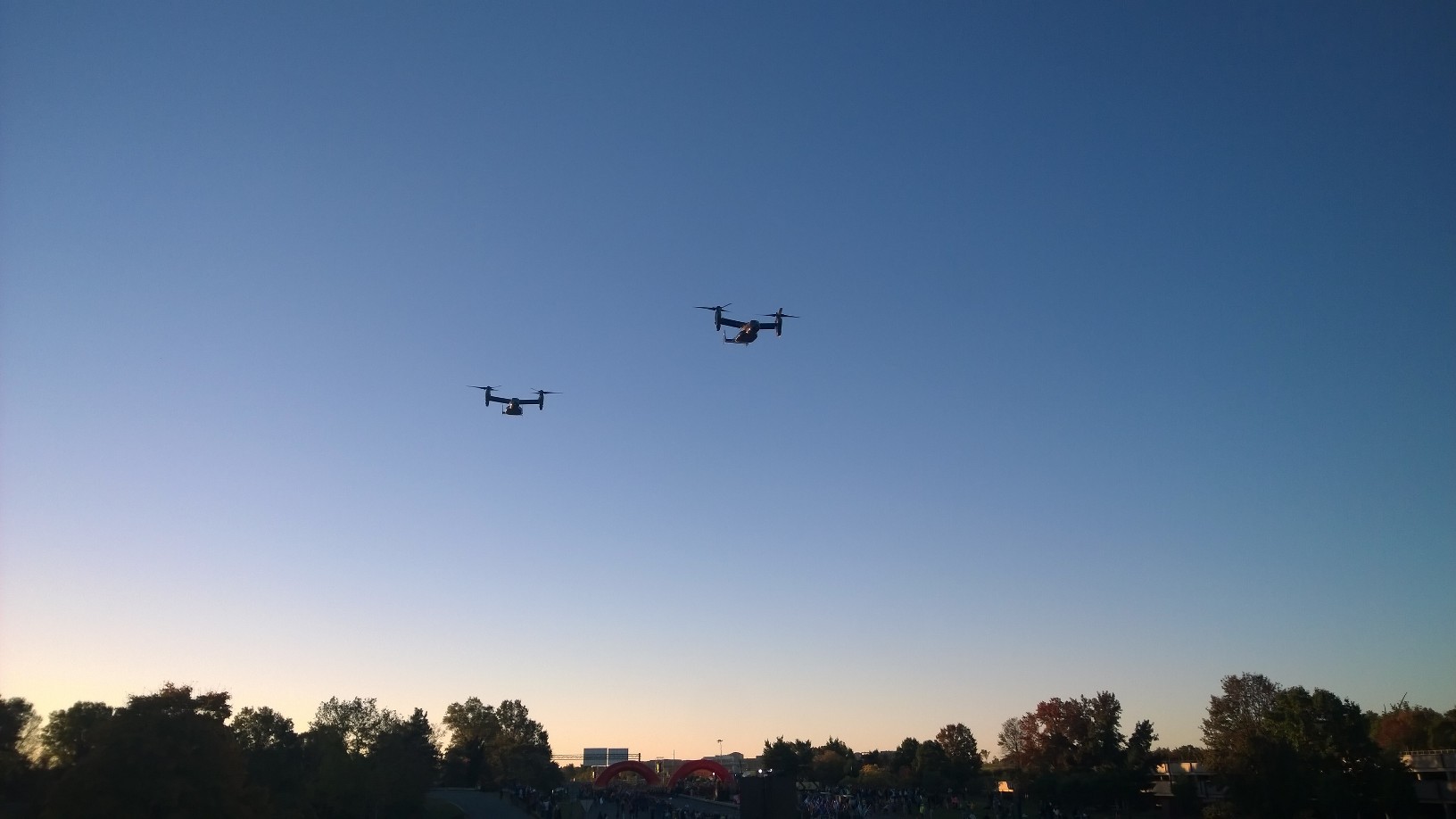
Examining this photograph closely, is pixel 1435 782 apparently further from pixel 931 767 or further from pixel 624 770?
pixel 624 770

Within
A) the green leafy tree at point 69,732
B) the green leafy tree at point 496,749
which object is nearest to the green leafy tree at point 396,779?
the green leafy tree at point 69,732

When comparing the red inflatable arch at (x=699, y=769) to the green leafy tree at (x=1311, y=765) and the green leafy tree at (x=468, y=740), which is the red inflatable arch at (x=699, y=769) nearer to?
the green leafy tree at (x=468, y=740)

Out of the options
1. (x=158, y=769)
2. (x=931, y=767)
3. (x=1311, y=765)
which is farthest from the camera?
(x=931, y=767)

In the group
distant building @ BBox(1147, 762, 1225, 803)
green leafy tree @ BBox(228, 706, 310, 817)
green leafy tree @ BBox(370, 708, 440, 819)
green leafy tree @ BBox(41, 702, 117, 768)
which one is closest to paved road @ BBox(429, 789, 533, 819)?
green leafy tree @ BBox(370, 708, 440, 819)

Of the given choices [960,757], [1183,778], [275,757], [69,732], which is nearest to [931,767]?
[960,757]

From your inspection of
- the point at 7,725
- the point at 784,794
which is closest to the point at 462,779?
the point at 7,725

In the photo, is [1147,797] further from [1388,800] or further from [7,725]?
[7,725]

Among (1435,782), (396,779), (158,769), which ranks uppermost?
(158,769)
